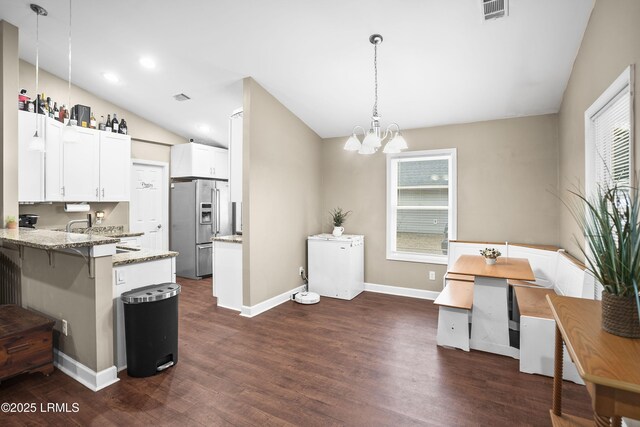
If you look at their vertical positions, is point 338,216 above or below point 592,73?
below

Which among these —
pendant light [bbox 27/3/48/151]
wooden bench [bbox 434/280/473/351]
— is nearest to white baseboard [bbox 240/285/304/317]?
wooden bench [bbox 434/280/473/351]

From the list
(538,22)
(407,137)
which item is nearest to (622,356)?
(538,22)

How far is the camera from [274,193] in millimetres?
4316

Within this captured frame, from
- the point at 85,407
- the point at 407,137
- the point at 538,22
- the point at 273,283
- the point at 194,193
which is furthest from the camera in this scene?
the point at 194,193

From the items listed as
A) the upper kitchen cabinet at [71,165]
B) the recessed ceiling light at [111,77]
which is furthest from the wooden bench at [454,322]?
the recessed ceiling light at [111,77]

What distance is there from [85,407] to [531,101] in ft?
16.2

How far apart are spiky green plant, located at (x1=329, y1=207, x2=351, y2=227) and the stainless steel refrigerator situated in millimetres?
2183

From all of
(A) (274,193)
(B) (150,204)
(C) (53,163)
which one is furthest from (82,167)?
(A) (274,193)

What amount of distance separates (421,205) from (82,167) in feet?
15.6

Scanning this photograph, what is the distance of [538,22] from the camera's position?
2639 mm

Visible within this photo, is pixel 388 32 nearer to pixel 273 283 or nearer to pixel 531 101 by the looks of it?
pixel 531 101

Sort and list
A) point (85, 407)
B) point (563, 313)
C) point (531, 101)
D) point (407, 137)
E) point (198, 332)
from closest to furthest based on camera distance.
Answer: point (563, 313)
point (85, 407)
point (198, 332)
point (531, 101)
point (407, 137)

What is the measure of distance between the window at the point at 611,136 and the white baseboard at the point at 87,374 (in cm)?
364

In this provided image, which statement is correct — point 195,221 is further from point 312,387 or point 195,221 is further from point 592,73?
point 592,73
